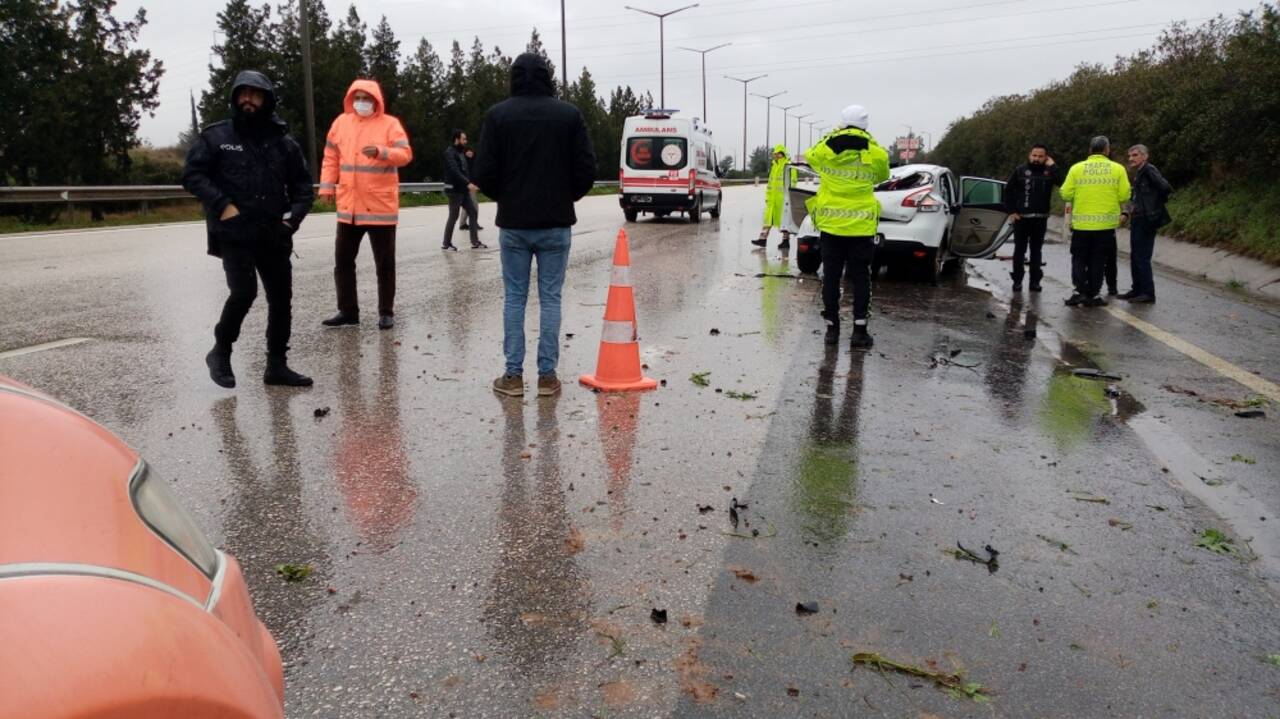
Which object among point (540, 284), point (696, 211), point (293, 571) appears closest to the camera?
point (293, 571)

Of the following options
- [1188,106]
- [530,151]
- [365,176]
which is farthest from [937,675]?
[1188,106]

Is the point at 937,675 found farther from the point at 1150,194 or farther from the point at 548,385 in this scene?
the point at 1150,194

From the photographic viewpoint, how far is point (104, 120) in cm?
3519

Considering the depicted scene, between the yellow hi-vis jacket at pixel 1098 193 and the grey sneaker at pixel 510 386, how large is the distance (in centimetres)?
747

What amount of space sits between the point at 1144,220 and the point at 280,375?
9.53m

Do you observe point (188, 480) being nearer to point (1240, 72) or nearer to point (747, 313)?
point (747, 313)

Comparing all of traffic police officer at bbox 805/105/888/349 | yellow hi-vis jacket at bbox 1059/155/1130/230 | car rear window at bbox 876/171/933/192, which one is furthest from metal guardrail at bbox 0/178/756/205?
yellow hi-vis jacket at bbox 1059/155/1130/230

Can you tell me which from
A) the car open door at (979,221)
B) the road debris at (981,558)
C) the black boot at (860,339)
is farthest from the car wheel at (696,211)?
the road debris at (981,558)

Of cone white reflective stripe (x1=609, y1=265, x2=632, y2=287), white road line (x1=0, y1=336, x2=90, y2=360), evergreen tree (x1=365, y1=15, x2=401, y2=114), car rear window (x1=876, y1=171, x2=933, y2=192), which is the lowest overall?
white road line (x1=0, y1=336, x2=90, y2=360)

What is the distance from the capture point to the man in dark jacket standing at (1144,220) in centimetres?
1106

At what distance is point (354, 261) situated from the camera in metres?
8.04

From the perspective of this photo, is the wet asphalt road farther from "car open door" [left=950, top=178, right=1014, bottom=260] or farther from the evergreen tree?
the evergreen tree

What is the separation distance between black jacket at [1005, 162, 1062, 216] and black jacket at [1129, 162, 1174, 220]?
0.87 m

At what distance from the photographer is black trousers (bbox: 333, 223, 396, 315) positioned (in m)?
8.04
